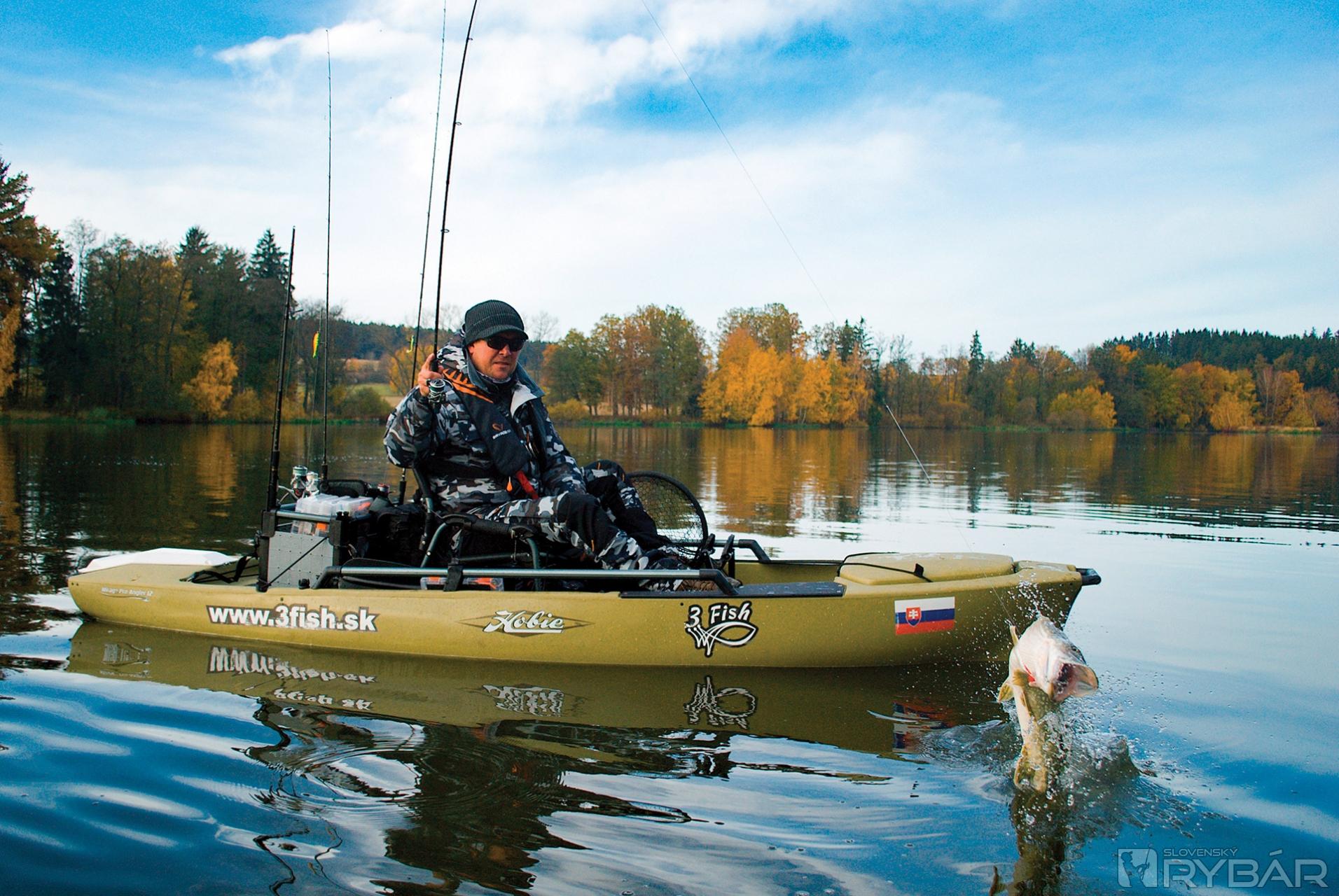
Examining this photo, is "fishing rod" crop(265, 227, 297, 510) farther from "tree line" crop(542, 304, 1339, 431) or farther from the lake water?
"tree line" crop(542, 304, 1339, 431)

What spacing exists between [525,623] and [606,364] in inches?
3206

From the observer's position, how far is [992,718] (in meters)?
4.68

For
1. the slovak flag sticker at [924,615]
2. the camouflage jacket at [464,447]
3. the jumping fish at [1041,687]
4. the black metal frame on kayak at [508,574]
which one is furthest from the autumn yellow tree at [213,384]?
the jumping fish at [1041,687]

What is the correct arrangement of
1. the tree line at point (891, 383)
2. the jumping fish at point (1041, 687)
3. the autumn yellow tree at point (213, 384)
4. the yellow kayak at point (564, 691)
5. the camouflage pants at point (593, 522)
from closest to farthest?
1. the jumping fish at point (1041, 687)
2. the yellow kayak at point (564, 691)
3. the camouflage pants at point (593, 522)
4. the autumn yellow tree at point (213, 384)
5. the tree line at point (891, 383)

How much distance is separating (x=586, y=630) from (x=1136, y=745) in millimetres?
2981

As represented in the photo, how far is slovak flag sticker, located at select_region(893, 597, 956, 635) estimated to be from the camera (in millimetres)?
5148

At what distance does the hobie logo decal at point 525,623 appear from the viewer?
534 centimetres

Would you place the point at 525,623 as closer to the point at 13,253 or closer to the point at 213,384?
the point at 13,253

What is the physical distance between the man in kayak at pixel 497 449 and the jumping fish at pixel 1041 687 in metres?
2.27

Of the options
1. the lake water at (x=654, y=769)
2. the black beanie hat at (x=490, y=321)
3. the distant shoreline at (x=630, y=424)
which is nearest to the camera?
the lake water at (x=654, y=769)

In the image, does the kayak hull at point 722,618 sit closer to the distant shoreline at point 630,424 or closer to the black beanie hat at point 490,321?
the black beanie hat at point 490,321

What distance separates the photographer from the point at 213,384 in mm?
55969

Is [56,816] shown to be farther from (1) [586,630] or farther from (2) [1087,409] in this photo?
(2) [1087,409]

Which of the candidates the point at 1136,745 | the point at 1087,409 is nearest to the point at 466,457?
the point at 1136,745
